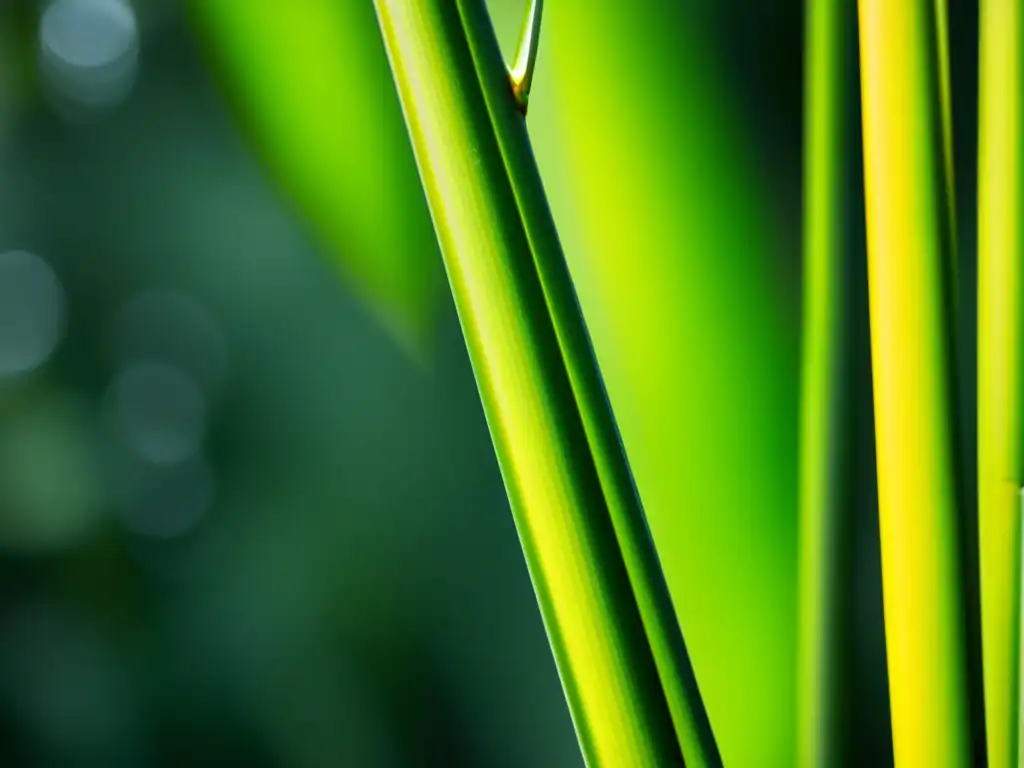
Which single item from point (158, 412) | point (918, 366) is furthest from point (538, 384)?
point (158, 412)

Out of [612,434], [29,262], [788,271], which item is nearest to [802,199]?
[788,271]

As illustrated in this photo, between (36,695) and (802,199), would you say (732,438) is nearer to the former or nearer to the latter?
(802,199)

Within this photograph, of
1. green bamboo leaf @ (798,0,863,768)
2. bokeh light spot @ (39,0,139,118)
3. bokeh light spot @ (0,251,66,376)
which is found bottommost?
green bamboo leaf @ (798,0,863,768)

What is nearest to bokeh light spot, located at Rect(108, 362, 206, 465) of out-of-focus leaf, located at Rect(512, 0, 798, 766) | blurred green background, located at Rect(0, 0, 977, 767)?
blurred green background, located at Rect(0, 0, 977, 767)

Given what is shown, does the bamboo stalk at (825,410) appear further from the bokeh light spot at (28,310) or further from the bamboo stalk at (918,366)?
the bokeh light spot at (28,310)

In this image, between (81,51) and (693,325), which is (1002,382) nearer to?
(693,325)

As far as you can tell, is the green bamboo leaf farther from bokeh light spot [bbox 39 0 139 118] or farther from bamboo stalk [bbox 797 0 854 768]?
bokeh light spot [bbox 39 0 139 118]

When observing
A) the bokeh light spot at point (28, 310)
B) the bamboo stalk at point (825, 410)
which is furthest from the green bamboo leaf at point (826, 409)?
the bokeh light spot at point (28, 310)
